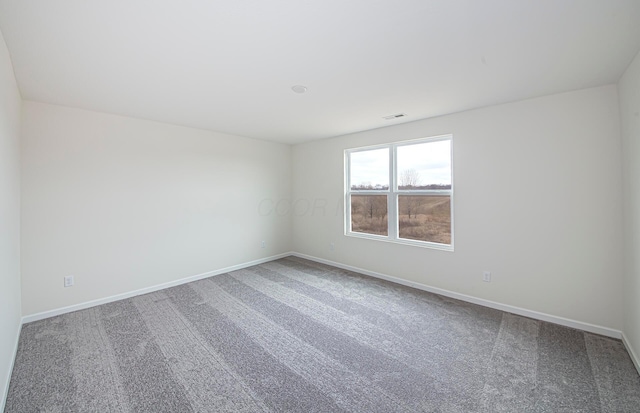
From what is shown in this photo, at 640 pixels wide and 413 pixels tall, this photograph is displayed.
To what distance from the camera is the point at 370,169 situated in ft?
14.3

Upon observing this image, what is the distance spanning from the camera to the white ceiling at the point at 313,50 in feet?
4.72

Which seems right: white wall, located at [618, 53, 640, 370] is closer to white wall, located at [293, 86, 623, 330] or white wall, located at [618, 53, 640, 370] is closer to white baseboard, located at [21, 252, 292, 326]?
white wall, located at [293, 86, 623, 330]

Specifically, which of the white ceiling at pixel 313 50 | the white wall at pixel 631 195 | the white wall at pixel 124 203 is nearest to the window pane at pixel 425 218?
the white ceiling at pixel 313 50

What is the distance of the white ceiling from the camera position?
1438 millimetres

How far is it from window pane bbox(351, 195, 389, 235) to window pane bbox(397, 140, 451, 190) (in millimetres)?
465

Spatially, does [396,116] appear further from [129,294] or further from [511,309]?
[129,294]

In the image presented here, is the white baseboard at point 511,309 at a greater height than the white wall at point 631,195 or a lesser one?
lesser

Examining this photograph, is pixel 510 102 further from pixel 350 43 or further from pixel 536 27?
pixel 350 43

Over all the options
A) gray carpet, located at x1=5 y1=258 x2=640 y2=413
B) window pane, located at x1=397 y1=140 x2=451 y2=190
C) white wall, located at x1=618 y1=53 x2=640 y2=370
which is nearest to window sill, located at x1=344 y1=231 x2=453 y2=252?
gray carpet, located at x1=5 y1=258 x2=640 y2=413

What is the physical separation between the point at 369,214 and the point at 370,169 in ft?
2.51

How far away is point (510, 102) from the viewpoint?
2.87 m

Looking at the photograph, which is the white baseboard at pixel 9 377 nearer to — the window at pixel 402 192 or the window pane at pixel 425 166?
the window at pixel 402 192

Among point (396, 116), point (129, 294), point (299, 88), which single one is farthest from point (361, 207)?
point (129, 294)

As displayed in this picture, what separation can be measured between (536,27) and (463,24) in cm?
47
